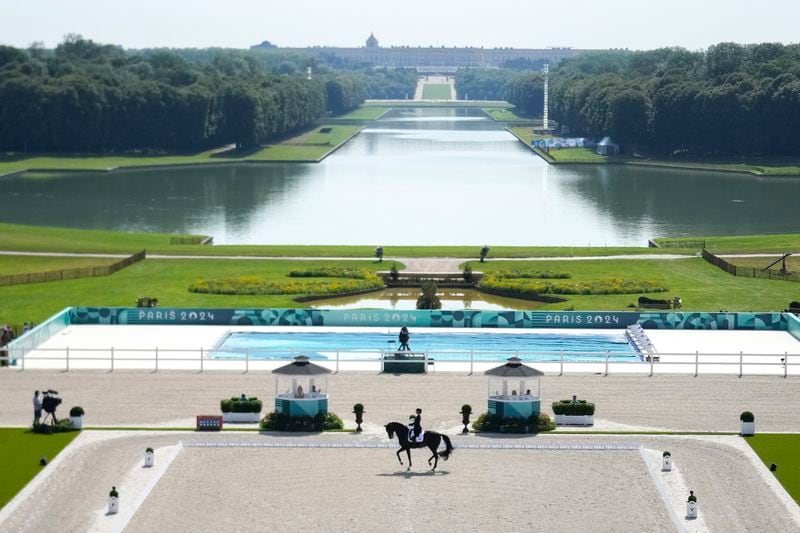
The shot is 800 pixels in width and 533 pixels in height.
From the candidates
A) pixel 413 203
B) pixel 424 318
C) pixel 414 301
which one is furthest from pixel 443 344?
pixel 413 203

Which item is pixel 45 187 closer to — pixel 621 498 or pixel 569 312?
pixel 569 312

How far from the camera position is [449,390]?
5591 centimetres

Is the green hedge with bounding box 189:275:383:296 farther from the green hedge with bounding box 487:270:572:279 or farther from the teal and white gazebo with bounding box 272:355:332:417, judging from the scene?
the teal and white gazebo with bounding box 272:355:332:417

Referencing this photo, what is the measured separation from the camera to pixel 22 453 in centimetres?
4634

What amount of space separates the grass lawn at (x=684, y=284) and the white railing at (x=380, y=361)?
1442cm

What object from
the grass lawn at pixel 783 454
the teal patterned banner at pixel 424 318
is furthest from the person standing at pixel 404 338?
the grass lawn at pixel 783 454

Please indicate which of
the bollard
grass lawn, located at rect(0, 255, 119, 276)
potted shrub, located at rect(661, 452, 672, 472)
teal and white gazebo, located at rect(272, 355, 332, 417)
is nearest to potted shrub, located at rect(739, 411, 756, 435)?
potted shrub, located at rect(661, 452, 672, 472)

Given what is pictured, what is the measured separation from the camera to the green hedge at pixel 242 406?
5081 cm

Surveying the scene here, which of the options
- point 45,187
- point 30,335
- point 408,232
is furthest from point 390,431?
point 45,187

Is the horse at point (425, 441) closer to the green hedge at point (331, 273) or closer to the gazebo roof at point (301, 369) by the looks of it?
the gazebo roof at point (301, 369)

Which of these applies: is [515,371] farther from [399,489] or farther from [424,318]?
[424,318]

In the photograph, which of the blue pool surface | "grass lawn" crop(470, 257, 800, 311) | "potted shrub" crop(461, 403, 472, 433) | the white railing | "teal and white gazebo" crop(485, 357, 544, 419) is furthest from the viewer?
"grass lawn" crop(470, 257, 800, 311)

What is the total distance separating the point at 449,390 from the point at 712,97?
497 ft

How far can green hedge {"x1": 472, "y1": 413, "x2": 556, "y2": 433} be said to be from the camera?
49500mm
